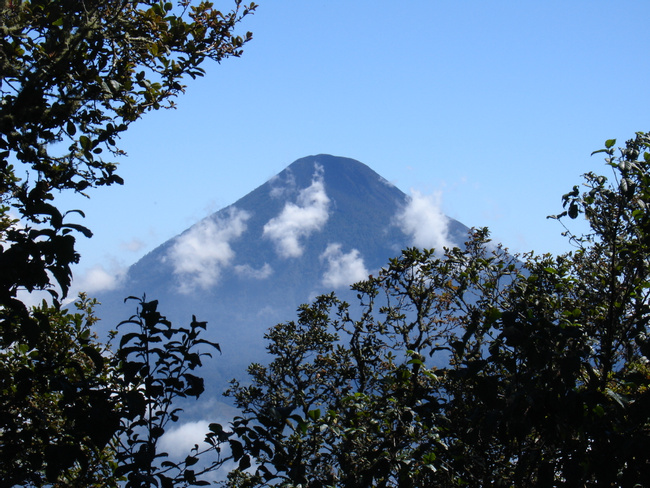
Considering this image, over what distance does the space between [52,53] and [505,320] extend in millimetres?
4186

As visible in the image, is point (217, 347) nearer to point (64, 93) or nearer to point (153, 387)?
point (153, 387)

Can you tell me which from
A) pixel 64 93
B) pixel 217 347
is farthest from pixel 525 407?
pixel 64 93

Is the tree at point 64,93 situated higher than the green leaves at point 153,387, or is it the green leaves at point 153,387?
the tree at point 64,93

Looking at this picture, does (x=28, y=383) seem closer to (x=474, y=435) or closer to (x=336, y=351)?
(x=474, y=435)

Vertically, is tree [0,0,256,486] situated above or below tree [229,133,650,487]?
above

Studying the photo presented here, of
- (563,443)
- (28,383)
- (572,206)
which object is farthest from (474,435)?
(28,383)

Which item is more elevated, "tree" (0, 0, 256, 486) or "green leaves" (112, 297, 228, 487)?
"tree" (0, 0, 256, 486)

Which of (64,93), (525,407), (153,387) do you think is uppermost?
(64,93)

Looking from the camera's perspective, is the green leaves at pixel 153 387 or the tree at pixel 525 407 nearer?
the tree at pixel 525 407

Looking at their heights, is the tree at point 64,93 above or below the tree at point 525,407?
above

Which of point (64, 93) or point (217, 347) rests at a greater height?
point (64, 93)

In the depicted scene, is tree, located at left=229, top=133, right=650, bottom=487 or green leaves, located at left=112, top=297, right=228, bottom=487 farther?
green leaves, located at left=112, top=297, right=228, bottom=487

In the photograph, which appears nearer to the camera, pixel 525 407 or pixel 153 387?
pixel 525 407

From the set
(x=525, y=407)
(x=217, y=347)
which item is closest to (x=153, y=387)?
(x=217, y=347)
